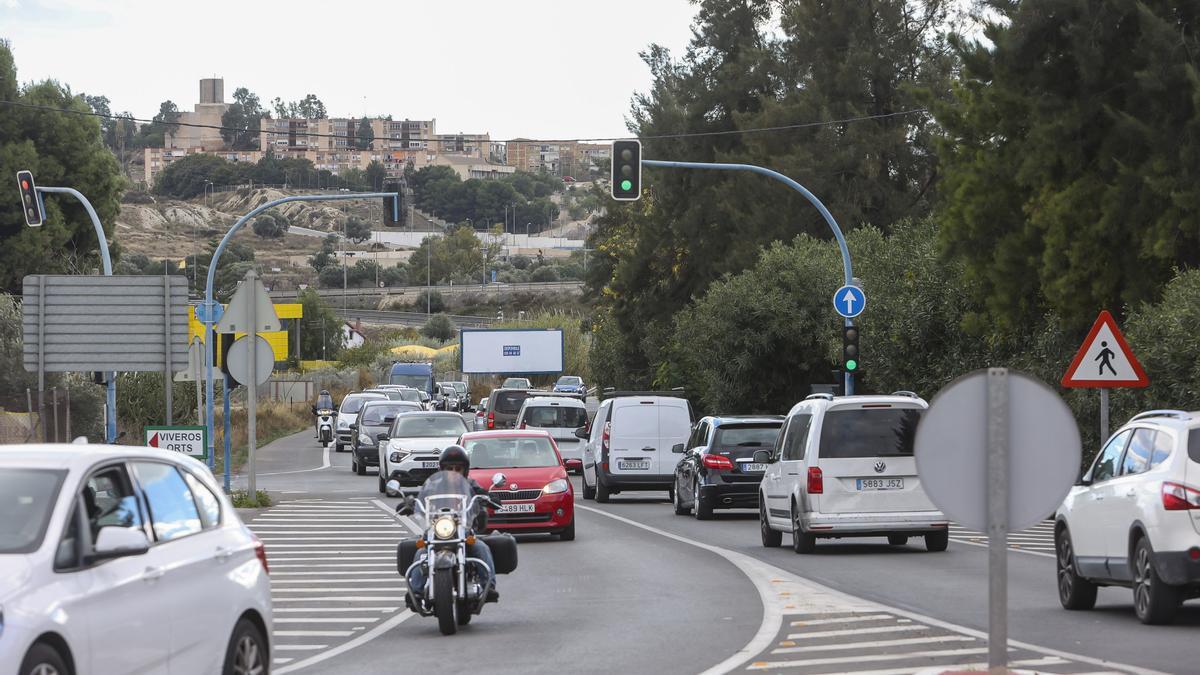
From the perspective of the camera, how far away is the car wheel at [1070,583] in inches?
586

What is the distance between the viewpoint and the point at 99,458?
8461 millimetres

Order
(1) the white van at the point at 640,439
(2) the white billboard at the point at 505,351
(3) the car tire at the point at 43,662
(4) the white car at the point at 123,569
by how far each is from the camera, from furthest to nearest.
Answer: (2) the white billboard at the point at 505,351 < (1) the white van at the point at 640,439 < (4) the white car at the point at 123,569 < (3) the car tire at the point at 43,662

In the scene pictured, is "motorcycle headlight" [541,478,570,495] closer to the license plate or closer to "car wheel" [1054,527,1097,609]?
the license plate

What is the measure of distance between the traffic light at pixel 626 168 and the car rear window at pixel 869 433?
11160mm

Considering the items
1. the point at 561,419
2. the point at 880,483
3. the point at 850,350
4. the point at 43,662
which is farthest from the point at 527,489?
the point at 561,419

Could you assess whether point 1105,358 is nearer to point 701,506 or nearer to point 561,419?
point 701,506

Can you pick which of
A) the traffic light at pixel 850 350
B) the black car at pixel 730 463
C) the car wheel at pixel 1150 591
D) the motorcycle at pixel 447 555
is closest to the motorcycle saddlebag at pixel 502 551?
the motorcycle at pixel 447 555

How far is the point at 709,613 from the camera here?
15.2 m

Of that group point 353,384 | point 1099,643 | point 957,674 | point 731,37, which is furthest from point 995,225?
point 353,384

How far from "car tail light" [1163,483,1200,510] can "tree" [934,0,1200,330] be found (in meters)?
14.6

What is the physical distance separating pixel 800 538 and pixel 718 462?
737cm

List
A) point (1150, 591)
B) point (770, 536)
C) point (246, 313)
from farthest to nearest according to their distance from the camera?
point (246, 313) → point (770, 536) → point (1150, 591)

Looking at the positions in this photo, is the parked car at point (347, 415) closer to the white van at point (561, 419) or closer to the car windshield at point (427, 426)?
the white van at point (561, 419)

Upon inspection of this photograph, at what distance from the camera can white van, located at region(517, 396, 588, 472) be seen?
43.4m
